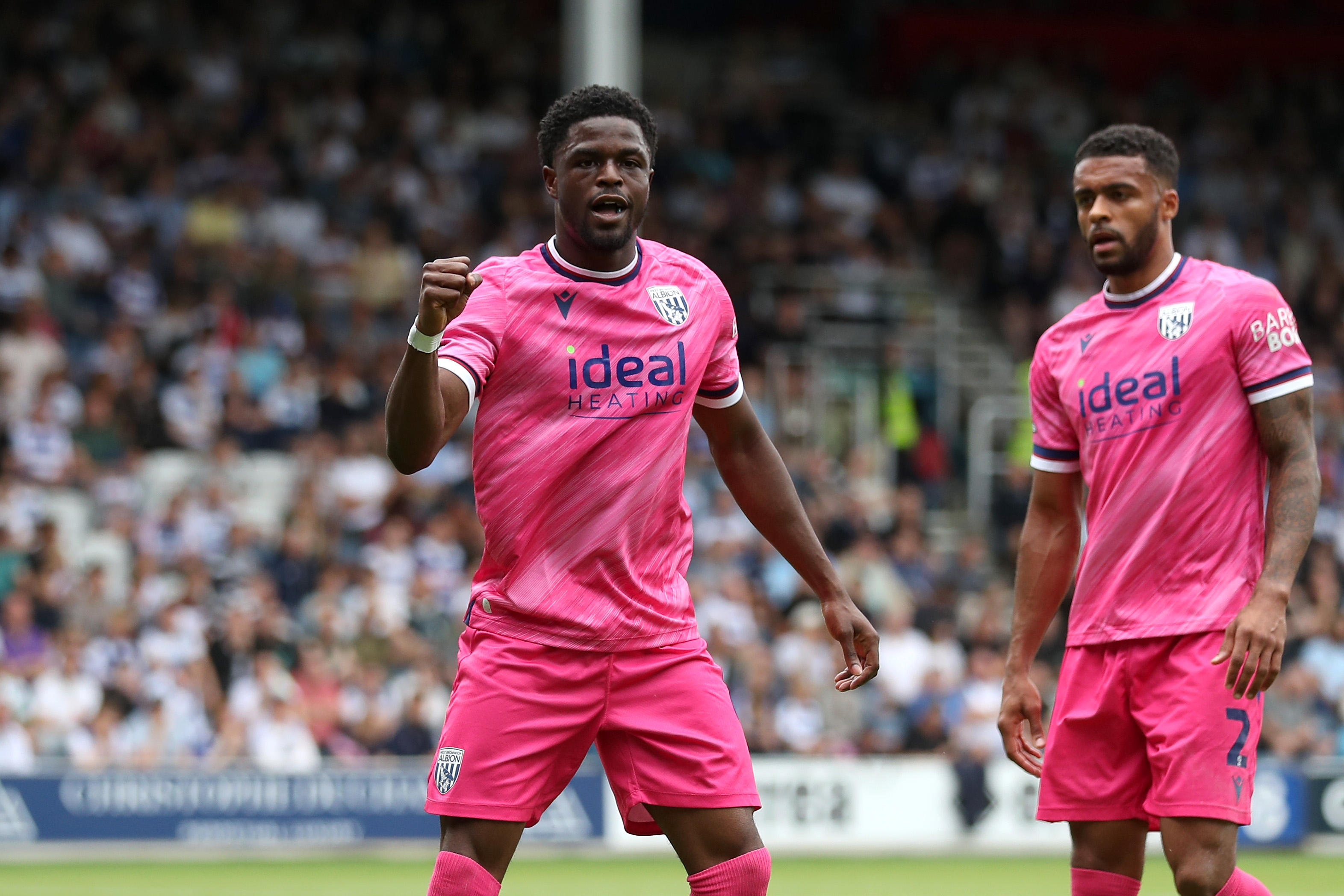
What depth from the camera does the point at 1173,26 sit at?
24.1m

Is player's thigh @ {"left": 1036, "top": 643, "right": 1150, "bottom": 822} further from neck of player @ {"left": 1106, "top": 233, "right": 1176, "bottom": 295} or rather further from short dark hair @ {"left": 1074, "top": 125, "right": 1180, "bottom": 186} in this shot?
short dark hair @ {"left": 1074, "top": 125, "right": 1180, "bottom": 186}

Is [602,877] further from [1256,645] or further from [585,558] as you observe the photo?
[1256,645]

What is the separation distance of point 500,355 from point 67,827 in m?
8.91

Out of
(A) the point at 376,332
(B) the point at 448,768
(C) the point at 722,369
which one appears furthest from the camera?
(A) the point at 376,332

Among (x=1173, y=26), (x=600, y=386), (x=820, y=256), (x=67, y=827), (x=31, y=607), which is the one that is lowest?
(x=67, y=827)

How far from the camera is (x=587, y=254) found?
485 cm

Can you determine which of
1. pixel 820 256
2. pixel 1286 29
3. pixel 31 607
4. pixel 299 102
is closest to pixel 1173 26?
pixel 1286 29

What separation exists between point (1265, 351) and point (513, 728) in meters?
2.28

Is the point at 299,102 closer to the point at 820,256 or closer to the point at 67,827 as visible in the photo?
the point at 820,256

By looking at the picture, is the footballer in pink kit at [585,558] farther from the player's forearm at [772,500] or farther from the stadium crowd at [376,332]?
the stadium crowd at [376,332]

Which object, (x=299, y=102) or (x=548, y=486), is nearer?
(x=548, y=486)

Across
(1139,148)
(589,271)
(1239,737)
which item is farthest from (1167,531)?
(589,271)

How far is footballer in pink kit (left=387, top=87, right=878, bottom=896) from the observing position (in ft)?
15.3

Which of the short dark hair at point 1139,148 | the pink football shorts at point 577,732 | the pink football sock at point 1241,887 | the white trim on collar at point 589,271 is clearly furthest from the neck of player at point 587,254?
the pink football sock at point 1241,887
